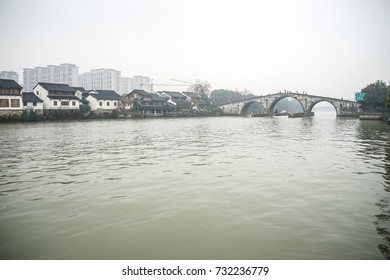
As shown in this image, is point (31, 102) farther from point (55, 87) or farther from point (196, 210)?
point (196, 210)

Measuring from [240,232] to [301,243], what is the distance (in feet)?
3.69

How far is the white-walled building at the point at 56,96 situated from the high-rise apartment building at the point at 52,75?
109 meters

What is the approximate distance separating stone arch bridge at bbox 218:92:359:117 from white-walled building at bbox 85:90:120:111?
43.2 m

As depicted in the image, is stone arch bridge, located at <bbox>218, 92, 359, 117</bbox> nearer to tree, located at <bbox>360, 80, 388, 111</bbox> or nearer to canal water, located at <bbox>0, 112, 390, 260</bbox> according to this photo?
tree, located at <bbox>360, 80, 388, 111</bbox>

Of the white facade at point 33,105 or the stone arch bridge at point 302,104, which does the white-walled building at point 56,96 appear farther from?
the stone arch bridge at point 302,104

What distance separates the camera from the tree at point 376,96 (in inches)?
2273

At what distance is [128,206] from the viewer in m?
7.33

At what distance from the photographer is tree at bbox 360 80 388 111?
189 ft

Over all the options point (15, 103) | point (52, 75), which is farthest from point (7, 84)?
point (52, 75)

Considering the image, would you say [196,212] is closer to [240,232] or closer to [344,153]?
[240,232]

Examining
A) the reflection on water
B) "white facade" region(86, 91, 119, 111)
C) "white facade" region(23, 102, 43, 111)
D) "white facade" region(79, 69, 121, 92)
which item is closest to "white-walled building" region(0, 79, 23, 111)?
"white facade" region(23, 102, 43, 111)

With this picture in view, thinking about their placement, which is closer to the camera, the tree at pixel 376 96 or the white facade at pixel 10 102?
the white facade at pixel 10 102

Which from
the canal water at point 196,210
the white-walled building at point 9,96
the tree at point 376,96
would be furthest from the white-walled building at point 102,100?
the canal water at point 196,210

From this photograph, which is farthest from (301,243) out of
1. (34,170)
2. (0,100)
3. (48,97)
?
(48,97)
